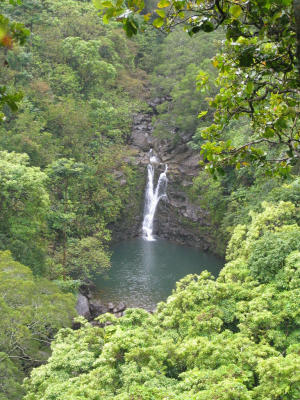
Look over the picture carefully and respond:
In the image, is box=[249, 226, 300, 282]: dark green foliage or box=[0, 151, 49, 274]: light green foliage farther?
box=[0, 151, 49, 274]: light green foliage

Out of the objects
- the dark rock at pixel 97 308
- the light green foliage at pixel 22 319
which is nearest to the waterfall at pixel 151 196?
the dark rock at pixel 97 308

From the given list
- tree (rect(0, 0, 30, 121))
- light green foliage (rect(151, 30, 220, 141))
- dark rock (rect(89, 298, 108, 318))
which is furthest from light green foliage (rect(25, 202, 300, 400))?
light green foliage (rect(151, 30, 220, 141))

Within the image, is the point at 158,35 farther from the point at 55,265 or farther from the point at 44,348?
the point at 44,348

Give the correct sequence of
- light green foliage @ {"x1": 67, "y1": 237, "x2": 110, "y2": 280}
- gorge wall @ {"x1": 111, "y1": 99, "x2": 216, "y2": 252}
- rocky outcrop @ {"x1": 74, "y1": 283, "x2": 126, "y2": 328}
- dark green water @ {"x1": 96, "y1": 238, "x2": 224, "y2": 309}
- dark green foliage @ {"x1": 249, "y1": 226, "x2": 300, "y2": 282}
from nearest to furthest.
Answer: dark green foliage @ {"x1": 249, "y1": 226, "x2": 300, "y2": 282}, rocky outcrop @ {"x1": 74, "y1": 283, "x2": 126, "y2": 328}, light green foliage @ {"x1": 67, "y1": 237, "x2": 110, "y2": 280}, dark green water @ {"x1": 96, "y1": 238, "x2": 224, "y2": 309}, gorge wall @ {"x1": 111, "y1": 99, "x2": 216, "y2": 252}

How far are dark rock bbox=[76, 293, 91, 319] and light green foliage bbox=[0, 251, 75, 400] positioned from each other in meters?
3.04

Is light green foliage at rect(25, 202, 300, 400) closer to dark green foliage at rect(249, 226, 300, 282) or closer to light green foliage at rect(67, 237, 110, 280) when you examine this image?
dark green foliage at rect(249, 226, 300, 282)

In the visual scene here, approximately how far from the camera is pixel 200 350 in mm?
6883

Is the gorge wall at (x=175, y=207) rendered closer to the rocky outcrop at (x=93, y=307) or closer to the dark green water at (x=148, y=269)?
the dark green water at (x=148, y=269)

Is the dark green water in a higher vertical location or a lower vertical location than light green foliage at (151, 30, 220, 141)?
lower

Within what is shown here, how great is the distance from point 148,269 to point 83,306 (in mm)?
4856

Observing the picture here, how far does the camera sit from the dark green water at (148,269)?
16.3m

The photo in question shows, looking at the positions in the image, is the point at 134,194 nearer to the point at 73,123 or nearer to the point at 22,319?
the point at 73,123

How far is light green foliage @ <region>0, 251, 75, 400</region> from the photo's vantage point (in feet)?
28.3

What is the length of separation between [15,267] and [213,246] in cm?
1321
